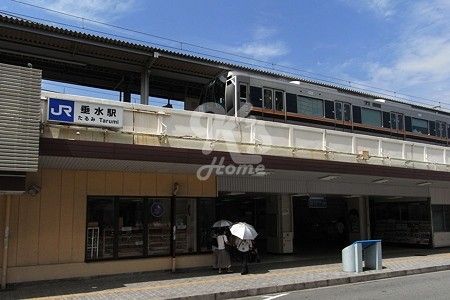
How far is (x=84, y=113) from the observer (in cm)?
1218

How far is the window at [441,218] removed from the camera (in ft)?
78.6

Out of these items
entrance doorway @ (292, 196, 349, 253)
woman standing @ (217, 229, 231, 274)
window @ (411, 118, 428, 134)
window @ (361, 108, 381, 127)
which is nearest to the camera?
woman standing @ (217, 229, 231, 274)

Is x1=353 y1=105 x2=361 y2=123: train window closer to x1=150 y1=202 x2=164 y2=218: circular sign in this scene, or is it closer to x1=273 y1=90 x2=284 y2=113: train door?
x1=273 y1=90 x2=284 y2=113: train door

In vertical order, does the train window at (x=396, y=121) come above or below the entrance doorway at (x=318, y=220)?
above

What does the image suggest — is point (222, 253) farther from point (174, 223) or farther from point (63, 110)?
point (63, 110)

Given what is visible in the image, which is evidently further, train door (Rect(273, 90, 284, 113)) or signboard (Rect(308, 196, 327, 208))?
signboard (Rect(308, 196, 327, 208))

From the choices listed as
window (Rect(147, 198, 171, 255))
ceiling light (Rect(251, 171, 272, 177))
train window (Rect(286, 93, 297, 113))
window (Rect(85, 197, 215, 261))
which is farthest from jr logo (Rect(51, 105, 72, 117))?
train window (Rect(286, 93, 297, 113))

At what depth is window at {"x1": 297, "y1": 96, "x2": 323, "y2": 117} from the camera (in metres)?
19.2

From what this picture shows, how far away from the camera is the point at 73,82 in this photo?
2242 centimetres

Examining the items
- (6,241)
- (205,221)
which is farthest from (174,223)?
(6,241)

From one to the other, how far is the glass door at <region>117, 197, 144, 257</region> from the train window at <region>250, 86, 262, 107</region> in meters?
5.74

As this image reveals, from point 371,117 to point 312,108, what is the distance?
388 cm

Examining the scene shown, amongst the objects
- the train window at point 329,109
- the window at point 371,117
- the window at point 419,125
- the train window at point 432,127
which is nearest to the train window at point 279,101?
the train window at point 329,109

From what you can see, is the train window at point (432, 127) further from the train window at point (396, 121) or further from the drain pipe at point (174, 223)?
the drain pipe at point (174, 223)
